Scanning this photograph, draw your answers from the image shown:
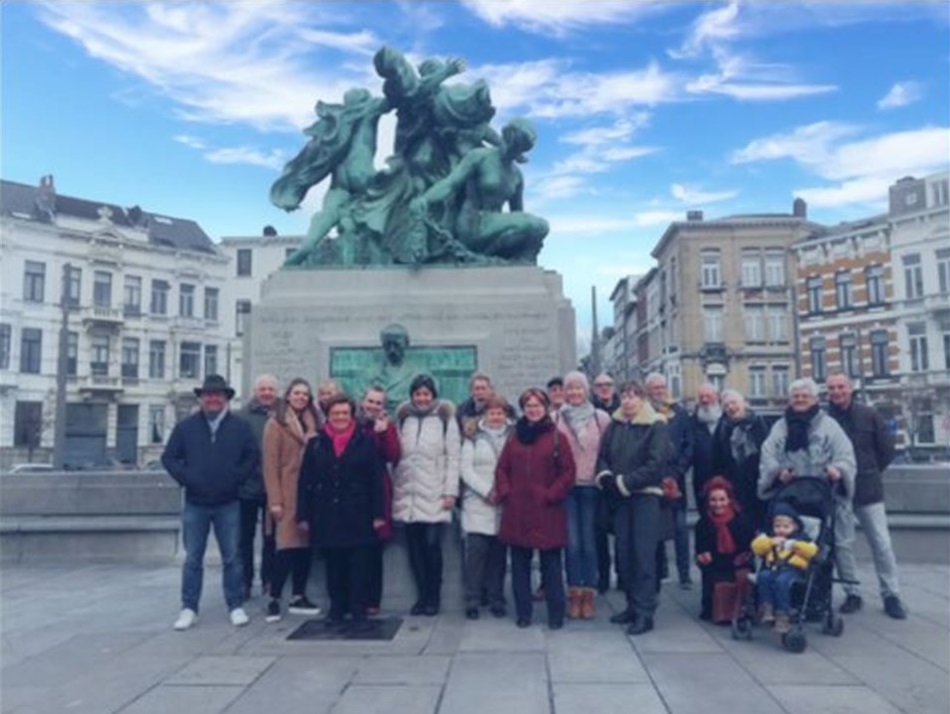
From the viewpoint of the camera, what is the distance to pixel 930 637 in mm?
6117

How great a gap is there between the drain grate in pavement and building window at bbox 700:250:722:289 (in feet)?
170

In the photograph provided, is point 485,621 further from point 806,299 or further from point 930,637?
point 806,299

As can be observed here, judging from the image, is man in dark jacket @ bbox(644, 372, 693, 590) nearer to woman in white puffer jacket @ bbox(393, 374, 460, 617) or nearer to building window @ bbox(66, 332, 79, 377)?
woman in white puffer jacket @ bbox(393, 374, 460, 617)

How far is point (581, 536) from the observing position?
687 centimetres

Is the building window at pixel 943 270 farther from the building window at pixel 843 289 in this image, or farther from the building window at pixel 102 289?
the building window at pixel 102 289

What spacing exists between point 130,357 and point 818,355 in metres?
39.7

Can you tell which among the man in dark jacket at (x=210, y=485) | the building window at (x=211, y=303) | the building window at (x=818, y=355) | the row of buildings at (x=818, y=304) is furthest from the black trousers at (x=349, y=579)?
the building window at (x=211, y=303)

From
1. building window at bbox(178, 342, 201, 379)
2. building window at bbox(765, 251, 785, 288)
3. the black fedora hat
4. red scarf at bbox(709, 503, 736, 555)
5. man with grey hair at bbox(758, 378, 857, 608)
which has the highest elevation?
building window at bbox(765, 251, 785, 288)

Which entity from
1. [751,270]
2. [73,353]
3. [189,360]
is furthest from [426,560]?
[751,270]

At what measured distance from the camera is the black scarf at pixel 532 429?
258 inches

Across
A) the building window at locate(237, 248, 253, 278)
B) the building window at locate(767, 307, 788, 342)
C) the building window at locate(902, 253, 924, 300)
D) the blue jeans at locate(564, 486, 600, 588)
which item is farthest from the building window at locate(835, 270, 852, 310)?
the blue jeans at locate(564, 486, 600, 588)

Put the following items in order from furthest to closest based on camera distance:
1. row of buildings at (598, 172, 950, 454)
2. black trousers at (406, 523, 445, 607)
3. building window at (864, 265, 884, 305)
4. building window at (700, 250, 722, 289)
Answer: building window at (700, 250, 722, 289)
building window at (864, 265, 884, 305)
row of buildings at (598, 172, 950, 454)
black trousers at (406, 523, 445, 607)

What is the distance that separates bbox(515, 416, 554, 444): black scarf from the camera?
21.5 ft

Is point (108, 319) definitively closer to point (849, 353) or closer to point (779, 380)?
point (779, 380)
